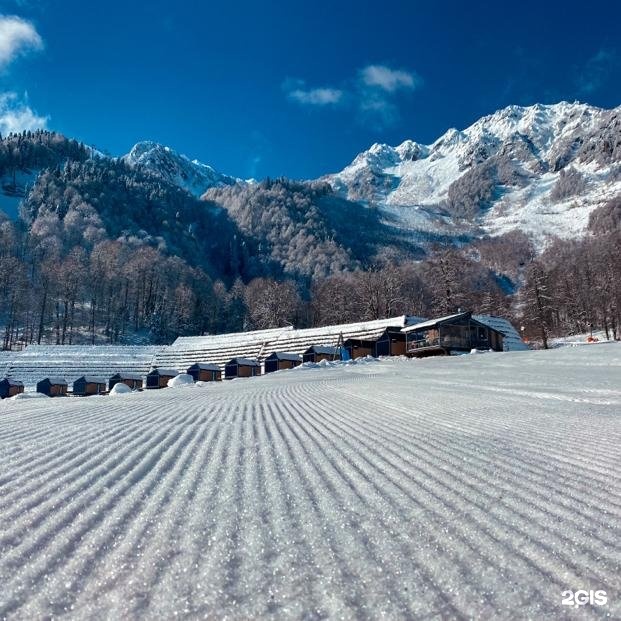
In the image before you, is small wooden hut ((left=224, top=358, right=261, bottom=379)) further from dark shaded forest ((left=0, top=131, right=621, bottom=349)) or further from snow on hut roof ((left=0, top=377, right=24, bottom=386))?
dark shaded forest ((left=0, top=131, right=621, bottom=349))

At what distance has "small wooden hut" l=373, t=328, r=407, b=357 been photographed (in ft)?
126

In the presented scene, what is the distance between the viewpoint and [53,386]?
34594 mm

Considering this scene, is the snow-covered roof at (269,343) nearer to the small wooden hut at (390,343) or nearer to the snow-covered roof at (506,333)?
the small wooden hut at (390,343)

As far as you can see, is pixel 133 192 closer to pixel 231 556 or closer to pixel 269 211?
pixel 269 211

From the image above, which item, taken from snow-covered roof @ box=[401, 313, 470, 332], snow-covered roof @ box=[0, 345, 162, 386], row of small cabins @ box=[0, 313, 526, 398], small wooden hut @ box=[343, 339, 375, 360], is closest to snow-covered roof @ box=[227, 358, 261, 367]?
row of small cabins @ box=[0, 313, 526, 398]

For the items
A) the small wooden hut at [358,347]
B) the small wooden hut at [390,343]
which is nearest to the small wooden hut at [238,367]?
the small wooden hut at [358,347]

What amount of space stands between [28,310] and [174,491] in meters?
74.4

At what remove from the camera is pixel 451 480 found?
6.97 ft

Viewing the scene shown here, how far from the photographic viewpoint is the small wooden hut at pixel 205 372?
36.8 m

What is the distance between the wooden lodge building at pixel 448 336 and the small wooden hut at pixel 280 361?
9772 millimetres

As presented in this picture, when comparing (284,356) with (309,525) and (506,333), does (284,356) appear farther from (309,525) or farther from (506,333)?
(309,525)

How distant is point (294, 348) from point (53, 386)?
19795 millimetres

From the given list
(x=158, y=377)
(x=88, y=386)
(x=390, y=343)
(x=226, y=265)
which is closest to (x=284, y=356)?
(x=390, y=343)

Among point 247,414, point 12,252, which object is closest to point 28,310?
point 12,252
